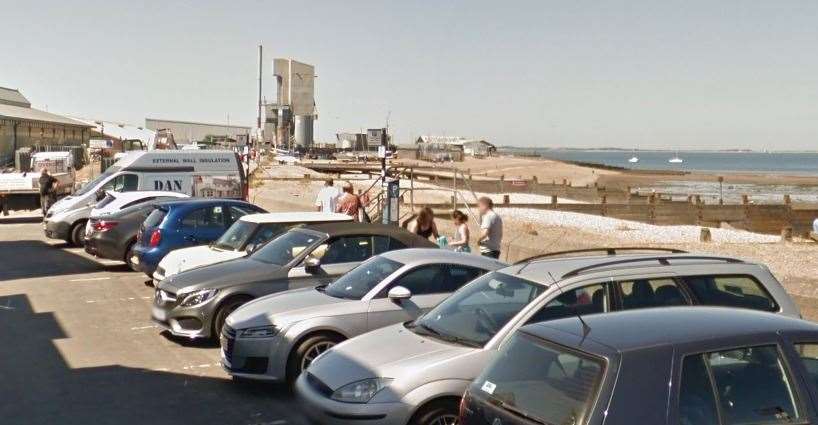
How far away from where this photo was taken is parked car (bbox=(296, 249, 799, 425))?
671 cm

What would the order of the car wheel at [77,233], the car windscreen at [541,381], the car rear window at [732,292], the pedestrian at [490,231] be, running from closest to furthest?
the car windscreen at [541,381] < the car rear window at [732,292] < the pedestrian at [490,231] < the car wheel at [77,233]

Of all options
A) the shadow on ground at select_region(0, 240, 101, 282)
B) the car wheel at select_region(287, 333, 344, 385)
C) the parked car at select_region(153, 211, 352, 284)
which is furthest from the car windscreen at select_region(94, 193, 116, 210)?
the car wheel at select_region(287, 333, 344, 385)

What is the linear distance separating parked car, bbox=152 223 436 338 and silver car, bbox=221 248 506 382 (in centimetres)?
128

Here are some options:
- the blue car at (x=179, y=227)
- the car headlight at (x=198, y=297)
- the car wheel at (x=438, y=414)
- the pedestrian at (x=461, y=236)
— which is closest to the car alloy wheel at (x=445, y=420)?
the car wheel at (x=438, y=414)

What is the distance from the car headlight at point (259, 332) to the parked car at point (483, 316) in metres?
1.58

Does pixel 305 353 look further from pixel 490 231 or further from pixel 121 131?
pixel 121 131

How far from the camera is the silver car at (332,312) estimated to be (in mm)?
8977

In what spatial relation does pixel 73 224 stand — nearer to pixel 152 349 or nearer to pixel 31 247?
pixel 31 247

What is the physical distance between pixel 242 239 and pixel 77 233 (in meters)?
10.5

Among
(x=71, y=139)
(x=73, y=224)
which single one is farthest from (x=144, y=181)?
(x=71, y=139)

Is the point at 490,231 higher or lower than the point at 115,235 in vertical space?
higher

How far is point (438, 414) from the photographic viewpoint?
6.75m

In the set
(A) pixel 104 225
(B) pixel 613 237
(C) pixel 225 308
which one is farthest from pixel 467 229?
(B) pixel 613 237

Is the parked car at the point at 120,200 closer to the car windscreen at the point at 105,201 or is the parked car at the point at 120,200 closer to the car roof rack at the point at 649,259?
the car windscreen at the point at 105,201
